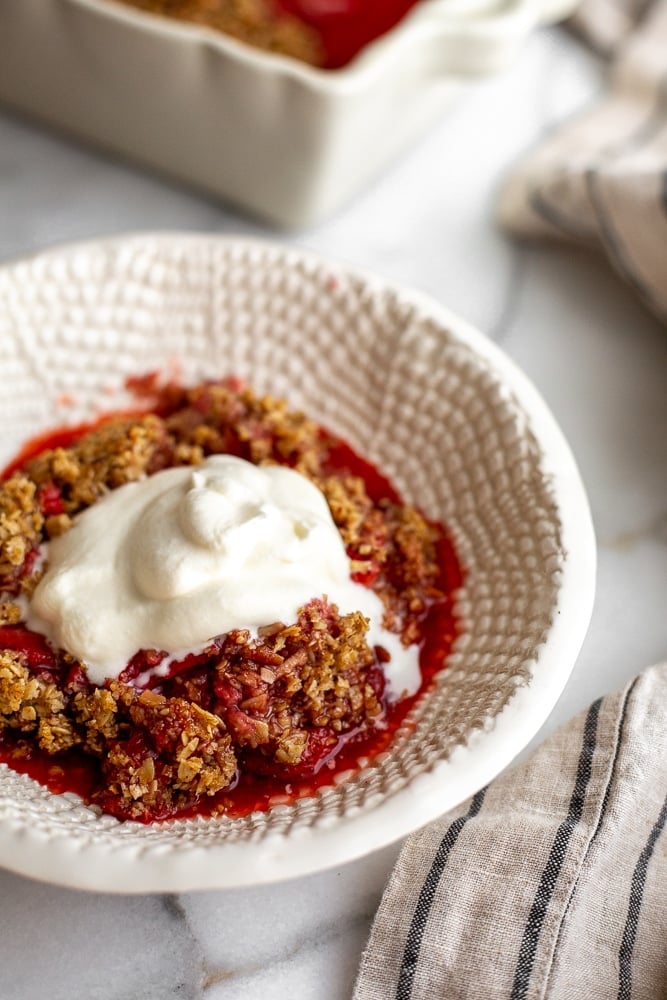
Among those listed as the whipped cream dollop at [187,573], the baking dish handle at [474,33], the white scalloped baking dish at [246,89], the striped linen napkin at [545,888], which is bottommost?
the striped linen napkin at [545,888]

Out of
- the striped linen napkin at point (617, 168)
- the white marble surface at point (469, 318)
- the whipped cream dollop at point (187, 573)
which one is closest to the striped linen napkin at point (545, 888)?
the white marble surface at point (469, 318)

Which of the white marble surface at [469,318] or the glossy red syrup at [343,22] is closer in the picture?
the white marble surface at [469,318]

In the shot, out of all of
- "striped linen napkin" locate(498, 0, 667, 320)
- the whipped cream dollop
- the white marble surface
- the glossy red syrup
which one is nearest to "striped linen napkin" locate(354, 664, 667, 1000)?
the white marble surface

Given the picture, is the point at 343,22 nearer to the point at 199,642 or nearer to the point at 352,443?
the point at 352,443

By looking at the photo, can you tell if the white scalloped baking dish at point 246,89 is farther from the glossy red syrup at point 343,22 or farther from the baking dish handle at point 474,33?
the glossy red syrup at point 343,22

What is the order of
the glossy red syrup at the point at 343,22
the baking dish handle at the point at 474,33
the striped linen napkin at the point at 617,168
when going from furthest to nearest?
1. the glossy red syrup at the point at 343,22
2. the striped linen napkin at the point at 617,168
3. the baking dish handle at the point at 474,33

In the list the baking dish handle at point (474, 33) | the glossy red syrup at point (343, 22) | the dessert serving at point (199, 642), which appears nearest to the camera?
the dessert serving at point (199, 642)

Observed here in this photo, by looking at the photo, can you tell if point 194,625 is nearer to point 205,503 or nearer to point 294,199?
point 205,503

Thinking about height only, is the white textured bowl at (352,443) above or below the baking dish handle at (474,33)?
below

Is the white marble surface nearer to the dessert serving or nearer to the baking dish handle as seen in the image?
the dessert serving
